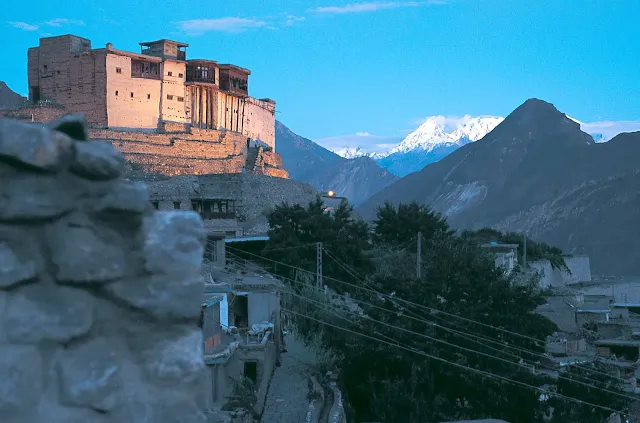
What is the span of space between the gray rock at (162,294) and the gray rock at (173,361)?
0.27ft

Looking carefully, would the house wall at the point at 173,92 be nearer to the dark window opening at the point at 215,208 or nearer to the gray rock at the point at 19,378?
the dark window opening at the point at 215,208

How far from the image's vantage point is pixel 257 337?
1266 centimetres

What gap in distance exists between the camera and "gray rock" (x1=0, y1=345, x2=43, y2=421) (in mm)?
1854

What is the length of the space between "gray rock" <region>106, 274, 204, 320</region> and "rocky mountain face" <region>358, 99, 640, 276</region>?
55676mm

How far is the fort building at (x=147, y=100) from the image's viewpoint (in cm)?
4272

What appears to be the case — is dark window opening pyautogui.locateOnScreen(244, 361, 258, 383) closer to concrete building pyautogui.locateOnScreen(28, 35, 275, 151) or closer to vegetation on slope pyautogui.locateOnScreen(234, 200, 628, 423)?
vegetation on slope pyautogui.locateOnScreen(234, 200, 628, 423)

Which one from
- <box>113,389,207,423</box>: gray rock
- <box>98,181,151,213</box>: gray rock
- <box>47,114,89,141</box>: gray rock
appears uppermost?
<box>47,114,89,141</box>: gray rock

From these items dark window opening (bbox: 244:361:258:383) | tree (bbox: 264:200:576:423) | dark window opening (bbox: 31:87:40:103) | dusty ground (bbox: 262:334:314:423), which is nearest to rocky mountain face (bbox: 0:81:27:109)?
dark window opening (bbox: 31:87:40:103)

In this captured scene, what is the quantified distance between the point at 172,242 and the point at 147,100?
44.5 m

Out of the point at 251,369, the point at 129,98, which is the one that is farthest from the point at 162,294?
the point at 129,98

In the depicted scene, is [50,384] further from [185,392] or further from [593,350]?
[593,350]

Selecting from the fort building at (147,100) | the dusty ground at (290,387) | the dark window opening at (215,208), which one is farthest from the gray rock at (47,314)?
the fort building at (147,100)

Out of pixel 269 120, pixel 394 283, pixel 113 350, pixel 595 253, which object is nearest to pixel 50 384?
pixel 113 350

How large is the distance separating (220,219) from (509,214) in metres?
41.7
